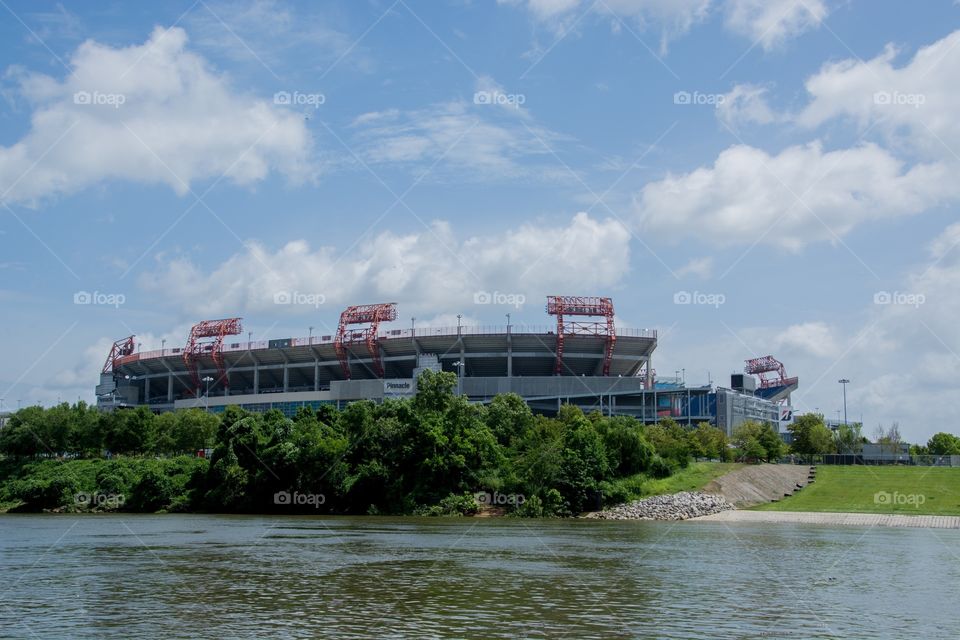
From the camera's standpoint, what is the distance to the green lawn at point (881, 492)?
8569 cm

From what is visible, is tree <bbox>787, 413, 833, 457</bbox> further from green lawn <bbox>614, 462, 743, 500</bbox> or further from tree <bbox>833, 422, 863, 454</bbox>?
green lawn <bbox>614, 462, 743, 500</bbox>

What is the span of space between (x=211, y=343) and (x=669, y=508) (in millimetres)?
112741

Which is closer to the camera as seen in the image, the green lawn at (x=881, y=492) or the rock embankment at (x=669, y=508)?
the rock embankment at (x=669, y=508)

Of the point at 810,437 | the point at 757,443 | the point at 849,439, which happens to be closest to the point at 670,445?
the point at 757,443

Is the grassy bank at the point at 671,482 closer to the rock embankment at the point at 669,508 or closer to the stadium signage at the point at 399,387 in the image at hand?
the rock embankment at the point at 669,508

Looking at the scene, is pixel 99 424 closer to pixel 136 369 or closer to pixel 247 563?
pixel 136 369

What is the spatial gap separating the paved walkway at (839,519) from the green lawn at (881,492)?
10.1ft

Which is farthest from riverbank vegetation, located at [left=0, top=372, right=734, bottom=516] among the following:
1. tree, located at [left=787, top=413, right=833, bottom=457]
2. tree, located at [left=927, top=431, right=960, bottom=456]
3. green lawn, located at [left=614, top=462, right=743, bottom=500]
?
tree, located at [left=927, top=431, right=960, bottom=456]

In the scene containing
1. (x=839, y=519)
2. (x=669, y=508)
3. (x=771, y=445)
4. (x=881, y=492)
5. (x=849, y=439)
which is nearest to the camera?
(x=839, y=519)

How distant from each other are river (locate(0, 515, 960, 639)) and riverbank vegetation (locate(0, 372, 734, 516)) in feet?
91.4

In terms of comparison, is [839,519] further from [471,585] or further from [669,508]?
[471,585]

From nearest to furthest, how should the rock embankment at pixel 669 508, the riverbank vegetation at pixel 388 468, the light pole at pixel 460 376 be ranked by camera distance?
the rock embankment at pixel 669 508 < the riverbank vegetation at pixel 388 468 < the light pole at pixel 460 376

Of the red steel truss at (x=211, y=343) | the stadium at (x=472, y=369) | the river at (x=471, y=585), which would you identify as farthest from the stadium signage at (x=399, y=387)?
the river at (x=471, y=585)

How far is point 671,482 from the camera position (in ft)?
306
